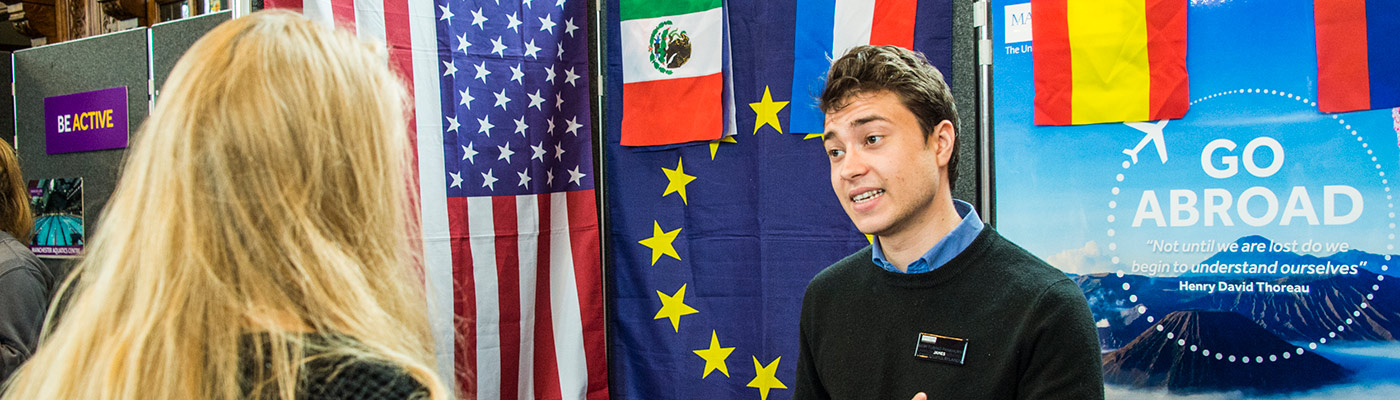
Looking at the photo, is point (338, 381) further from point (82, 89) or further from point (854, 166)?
point (82, 89)

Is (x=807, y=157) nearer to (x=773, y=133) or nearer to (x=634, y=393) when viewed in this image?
(x=773, y=133)

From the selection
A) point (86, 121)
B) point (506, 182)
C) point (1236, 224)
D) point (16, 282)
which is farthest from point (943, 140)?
point (86, 121)

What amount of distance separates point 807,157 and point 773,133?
122 mm

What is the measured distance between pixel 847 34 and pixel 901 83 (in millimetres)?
985

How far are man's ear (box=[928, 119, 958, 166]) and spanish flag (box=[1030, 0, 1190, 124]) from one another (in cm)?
79

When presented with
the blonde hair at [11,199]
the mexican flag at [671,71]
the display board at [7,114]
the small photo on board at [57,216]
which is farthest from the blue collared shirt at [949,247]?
the display board at [7,114]

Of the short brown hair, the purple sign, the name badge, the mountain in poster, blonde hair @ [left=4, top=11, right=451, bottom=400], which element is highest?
A: the purple sign

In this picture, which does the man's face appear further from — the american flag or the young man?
the american flag

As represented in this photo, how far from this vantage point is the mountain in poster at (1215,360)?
6.14 feet

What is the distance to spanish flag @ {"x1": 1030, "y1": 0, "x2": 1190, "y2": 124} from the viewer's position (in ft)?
6.37

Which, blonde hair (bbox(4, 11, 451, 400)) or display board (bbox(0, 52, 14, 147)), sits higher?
display board (bbox(0, 52, 14, 147))

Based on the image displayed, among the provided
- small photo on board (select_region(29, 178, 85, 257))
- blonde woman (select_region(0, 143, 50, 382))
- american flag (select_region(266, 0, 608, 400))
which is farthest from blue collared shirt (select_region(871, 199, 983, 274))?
small photo on board (select_region(29, 178, 85, 257))

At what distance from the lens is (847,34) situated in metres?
2.33

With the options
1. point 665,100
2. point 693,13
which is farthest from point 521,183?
point 693,13
